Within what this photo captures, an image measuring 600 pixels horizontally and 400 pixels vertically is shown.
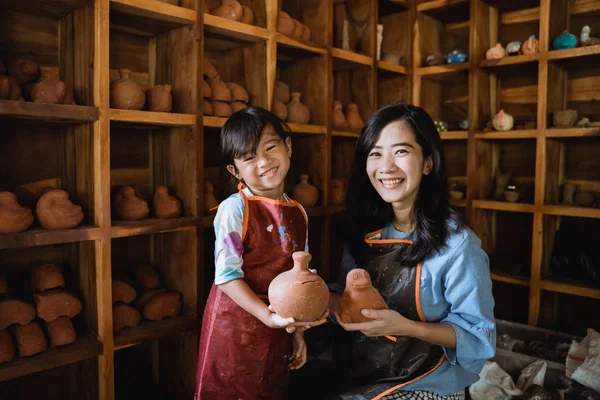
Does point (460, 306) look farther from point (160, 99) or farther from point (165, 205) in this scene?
point (160, 99)

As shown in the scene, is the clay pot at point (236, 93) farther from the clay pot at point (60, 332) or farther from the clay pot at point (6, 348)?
the clay pot at point (6, 348)

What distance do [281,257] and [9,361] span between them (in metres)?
1.09

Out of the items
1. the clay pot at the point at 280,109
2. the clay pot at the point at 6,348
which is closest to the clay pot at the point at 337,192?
the clay pot at the point at 280,109

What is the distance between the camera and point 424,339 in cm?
161

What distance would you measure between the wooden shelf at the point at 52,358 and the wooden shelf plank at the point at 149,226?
448mm

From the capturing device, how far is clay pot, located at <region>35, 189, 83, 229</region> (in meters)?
1.83

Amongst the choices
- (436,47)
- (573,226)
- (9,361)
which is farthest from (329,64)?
(9,361)

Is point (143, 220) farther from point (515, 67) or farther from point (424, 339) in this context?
point (515, 67)

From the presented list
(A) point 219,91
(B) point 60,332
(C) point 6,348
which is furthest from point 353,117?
(C) point 6,348

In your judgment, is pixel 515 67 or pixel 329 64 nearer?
pixel 329 64

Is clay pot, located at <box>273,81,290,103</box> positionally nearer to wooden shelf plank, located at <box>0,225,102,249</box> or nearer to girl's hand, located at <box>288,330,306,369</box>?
wooden shelf plank, located at <box>0,225,102,249</box>

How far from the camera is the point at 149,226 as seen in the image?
203cm

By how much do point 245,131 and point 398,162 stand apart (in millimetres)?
577

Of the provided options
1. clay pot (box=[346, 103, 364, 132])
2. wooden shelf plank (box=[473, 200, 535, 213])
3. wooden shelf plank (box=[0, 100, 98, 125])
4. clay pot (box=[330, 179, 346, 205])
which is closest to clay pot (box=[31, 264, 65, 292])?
wooden shelf plank (box=[0, 100, 98, 125])
